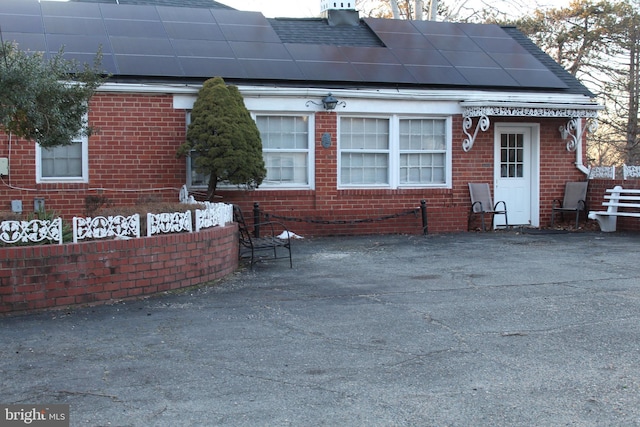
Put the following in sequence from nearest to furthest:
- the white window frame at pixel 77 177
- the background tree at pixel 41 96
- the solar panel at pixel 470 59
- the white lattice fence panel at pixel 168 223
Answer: the background tree at pixel 41 96
the white lattice fence panel at pixel 168 223
the white window frame at pixel 77 177
the solar panel at pixel 470 59

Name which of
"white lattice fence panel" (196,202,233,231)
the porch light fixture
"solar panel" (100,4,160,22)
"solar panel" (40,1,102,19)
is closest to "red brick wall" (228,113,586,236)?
the porch light fixture

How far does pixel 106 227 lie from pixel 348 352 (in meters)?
3.31

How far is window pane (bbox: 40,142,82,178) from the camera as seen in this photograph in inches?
472

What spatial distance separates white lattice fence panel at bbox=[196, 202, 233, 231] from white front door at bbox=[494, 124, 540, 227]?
7.26 metres

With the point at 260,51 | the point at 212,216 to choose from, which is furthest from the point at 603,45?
the point at 212,216

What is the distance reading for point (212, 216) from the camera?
8742 mm

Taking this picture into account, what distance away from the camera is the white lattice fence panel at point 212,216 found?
27.4 feet

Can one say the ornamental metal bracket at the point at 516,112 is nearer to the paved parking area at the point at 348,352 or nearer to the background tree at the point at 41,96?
the paved parking area at the point at 348,352

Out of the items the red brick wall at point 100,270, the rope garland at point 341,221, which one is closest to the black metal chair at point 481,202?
the rope garland at point 341,221

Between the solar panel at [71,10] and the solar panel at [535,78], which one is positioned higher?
the solar panel at [71,10]

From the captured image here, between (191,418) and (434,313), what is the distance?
3284 mm

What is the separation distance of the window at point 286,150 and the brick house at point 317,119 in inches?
1.1

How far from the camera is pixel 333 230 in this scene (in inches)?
528

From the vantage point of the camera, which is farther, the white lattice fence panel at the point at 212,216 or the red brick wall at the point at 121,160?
the red brick wall at the point at 121,160
